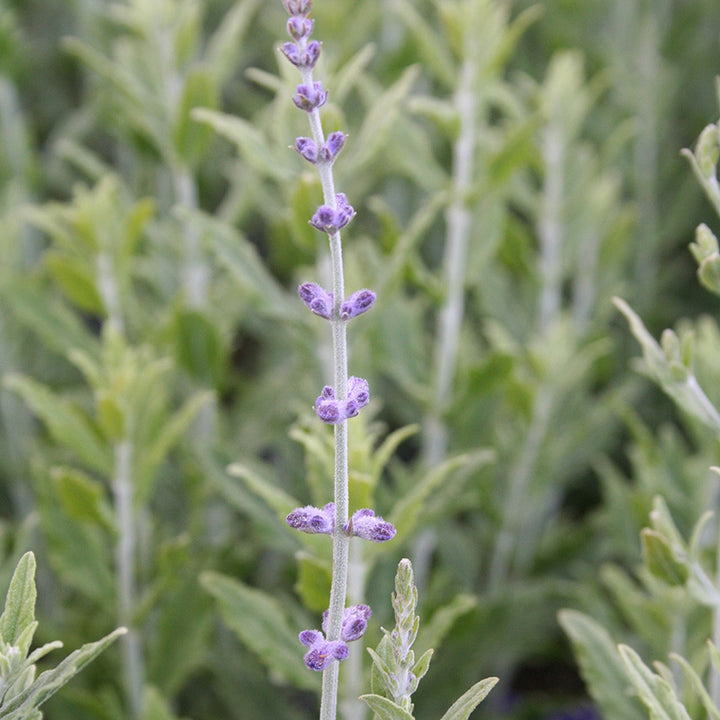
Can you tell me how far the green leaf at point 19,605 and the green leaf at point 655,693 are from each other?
2.07 ft

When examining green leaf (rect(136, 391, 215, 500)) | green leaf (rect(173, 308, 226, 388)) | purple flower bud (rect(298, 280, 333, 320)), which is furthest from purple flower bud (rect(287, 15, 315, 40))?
green leaf (rect(173, 308, 226, 388))

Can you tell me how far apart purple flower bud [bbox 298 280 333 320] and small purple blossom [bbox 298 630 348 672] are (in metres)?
0.31

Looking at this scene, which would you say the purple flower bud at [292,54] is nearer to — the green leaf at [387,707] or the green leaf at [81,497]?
the green leaf at [387,707]

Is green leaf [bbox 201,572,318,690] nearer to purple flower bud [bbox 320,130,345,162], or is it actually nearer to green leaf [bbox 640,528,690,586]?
green leaf [bbox 640,528,690,586]

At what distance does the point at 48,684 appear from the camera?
1017 millimetres

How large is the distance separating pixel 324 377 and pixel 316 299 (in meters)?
1.02

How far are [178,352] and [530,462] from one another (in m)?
0.76

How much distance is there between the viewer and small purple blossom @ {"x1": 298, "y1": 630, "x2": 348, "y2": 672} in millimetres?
950

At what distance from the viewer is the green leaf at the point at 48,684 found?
1.02 metres

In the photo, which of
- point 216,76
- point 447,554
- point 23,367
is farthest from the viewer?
point 23,367

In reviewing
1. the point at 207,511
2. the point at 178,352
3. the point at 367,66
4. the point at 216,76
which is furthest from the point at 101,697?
the point at 367,66

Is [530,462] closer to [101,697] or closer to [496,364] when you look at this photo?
[496,364]

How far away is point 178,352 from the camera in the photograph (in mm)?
2023

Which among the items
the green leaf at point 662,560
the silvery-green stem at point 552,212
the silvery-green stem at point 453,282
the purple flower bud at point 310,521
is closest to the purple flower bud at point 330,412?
the purple flower bud at point 310,521
